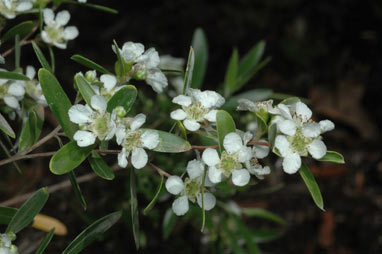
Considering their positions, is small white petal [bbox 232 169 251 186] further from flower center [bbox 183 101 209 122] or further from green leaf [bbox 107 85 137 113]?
green leaf [bbox 107 85 137 113]

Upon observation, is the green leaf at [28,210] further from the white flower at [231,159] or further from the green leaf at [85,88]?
the white flower at [231,159]

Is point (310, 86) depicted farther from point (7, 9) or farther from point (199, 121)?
point (7, 9)

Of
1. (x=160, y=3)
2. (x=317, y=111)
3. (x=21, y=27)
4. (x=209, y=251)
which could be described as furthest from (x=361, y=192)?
(x=21, y=27)

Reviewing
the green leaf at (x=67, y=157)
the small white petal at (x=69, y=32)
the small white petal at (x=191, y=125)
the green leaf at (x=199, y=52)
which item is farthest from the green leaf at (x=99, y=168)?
the green leaf at (x=199, y=52)

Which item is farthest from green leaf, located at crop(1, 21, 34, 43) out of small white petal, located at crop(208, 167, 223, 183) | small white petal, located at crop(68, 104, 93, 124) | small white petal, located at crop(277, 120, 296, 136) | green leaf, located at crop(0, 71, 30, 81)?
small white petal, located at crop(277, 120, 296, 136)

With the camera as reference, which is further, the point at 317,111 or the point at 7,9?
the point at 317,111
